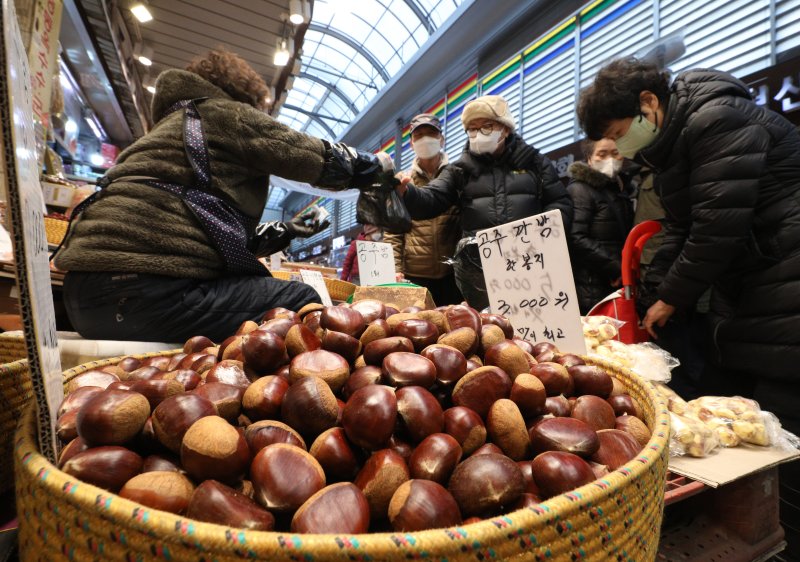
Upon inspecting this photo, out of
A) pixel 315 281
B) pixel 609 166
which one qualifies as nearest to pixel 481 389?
pixel 315 281

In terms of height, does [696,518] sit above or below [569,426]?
below

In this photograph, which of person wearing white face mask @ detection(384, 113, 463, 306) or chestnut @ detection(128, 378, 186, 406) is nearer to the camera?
chestnut @ detection(128, 378, 186, 406)

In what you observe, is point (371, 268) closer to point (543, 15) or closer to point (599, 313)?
point (599, 313)

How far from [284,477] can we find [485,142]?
7.03 feet

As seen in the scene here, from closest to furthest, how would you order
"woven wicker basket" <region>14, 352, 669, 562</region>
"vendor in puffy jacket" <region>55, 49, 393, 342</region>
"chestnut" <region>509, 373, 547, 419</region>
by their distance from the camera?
"woven wicker basket" <region>14, 352, 669, 562</region>
"chestnut" <region>509, 373, 547, 419</region>
"vendor in puffy jacket" <region>55, 49, 393, 342</region>

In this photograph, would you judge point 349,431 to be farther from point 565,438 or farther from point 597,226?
point 597,226

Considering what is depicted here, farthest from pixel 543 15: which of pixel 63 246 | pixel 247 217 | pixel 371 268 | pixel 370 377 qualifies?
pixel 370 377

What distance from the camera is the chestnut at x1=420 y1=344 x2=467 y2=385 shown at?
0.66 metres

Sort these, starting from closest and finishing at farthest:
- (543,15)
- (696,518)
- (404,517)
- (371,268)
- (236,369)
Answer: (404,517) → (236,369) → (696,518) → (371,268) → (543,15)

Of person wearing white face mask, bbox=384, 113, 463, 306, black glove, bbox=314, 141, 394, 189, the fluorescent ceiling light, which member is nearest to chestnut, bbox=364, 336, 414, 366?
black glove, bbox=314, 141, 394, 189

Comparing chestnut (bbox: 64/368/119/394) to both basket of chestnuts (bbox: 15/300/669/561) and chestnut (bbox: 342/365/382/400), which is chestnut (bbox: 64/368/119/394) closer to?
basket of chestnuts (bbox: 15/300/669/561)

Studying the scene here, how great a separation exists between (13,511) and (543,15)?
5.65 m

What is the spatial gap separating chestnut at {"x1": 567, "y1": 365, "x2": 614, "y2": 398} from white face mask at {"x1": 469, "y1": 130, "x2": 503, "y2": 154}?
1.76 m

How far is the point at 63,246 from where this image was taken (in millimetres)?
1532
